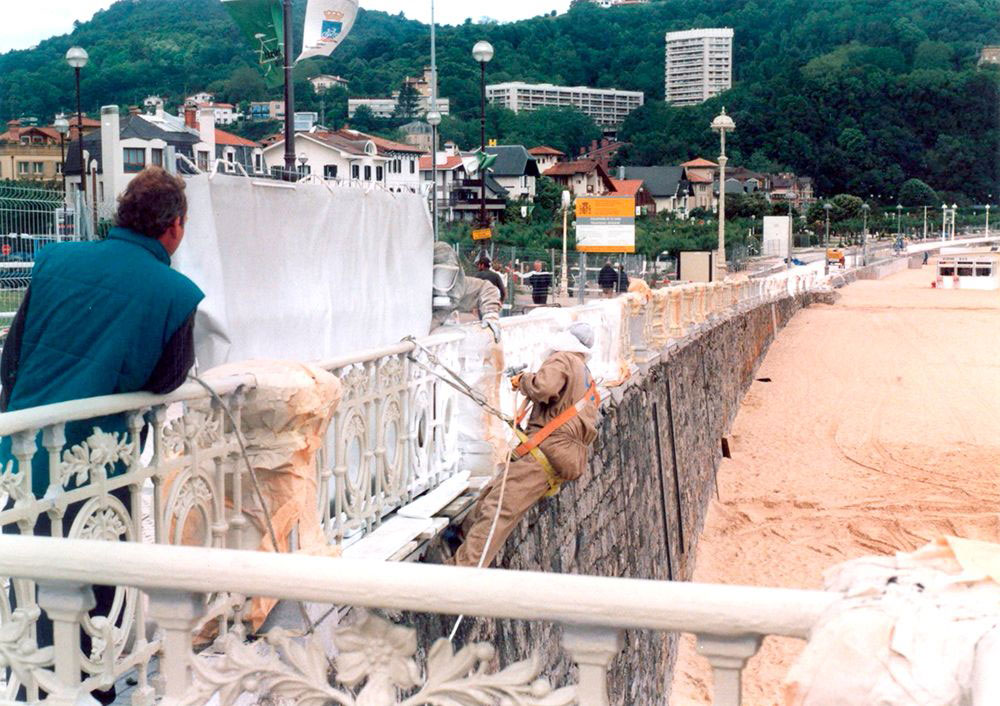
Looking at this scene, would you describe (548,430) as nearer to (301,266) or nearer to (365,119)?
(301,266)

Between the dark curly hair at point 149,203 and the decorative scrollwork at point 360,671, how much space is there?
64.3 inches

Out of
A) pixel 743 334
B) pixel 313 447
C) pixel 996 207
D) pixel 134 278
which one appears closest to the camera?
pixel 134 278

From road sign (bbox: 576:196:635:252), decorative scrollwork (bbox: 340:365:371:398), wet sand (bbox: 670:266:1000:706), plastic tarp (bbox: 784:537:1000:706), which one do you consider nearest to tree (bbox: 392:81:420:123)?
wet sand (bbox: 670:266:1000:706)

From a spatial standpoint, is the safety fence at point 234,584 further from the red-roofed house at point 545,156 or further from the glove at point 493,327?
the red-roofed house at point 545,156

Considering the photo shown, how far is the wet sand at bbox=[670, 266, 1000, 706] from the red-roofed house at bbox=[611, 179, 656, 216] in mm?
66591

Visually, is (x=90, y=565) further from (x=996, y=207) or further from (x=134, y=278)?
(x=996, y=207)

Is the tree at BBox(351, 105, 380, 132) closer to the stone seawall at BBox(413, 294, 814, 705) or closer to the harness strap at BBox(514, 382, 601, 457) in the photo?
the stone seawall at BBox(413, 294, 814, 705)

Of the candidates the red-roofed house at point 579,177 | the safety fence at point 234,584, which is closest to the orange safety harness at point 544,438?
the safety fence at point 234,584

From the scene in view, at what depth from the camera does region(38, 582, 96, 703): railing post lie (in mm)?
2258

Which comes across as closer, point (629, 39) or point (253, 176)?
point (253, 176)

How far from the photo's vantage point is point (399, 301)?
237 inches

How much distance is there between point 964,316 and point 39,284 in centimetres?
4958

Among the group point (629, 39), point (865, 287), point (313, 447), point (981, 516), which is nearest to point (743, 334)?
point (981, 516)

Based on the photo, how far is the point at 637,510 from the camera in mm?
11203
